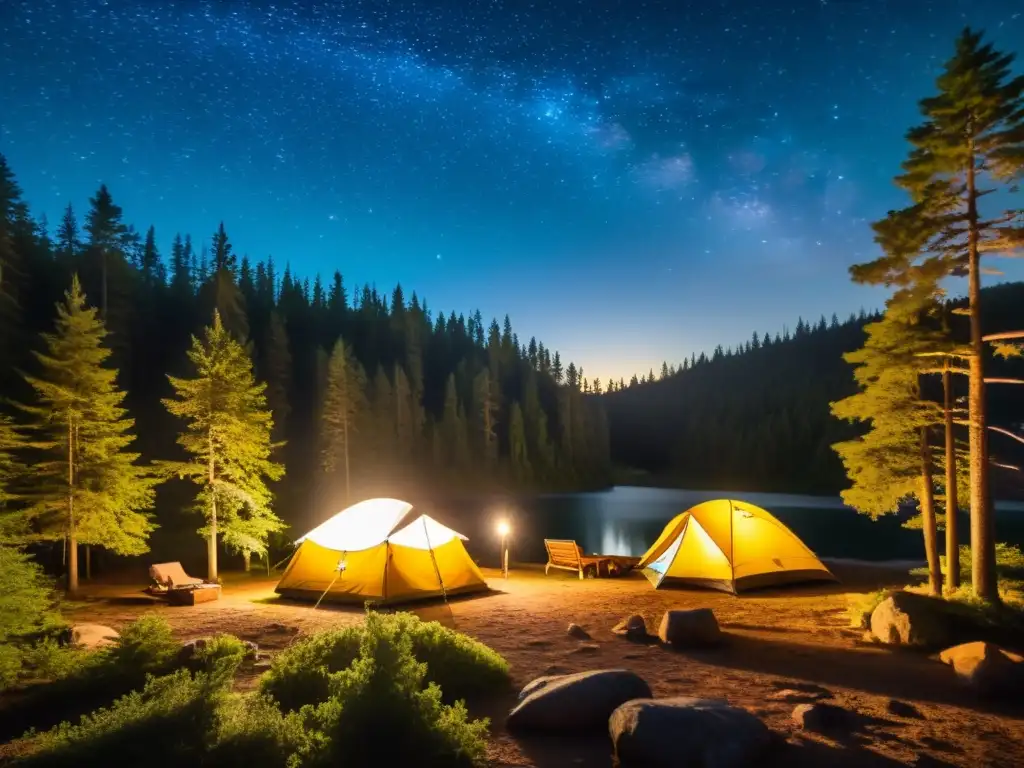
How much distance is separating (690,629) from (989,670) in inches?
166

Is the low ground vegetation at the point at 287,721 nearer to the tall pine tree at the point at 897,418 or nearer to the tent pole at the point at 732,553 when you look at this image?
the tent pole at the point at 732,553

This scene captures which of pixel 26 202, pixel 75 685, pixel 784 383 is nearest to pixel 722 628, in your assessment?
pixel 75 685

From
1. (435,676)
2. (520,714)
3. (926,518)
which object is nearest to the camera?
(520,714)

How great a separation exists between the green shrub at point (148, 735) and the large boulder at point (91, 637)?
20.9ft

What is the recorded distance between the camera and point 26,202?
202 ft

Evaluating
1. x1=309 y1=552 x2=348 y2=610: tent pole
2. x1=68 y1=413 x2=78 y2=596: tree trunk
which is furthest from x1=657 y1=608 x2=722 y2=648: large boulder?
x1=68 y1=413 x2=78 y2=596: tree trunk

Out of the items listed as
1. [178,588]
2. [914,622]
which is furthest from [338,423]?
[914,622]

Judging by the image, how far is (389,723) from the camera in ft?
19.5

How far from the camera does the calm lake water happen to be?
40.4m

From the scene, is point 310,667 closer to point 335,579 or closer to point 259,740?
point 259,740

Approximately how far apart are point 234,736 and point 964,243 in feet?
51.7

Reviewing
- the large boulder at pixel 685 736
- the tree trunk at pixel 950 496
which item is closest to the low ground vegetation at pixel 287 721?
the large boulder at pixel 685 736

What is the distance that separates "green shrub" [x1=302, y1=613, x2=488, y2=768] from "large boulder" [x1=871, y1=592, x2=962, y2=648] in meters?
8.46

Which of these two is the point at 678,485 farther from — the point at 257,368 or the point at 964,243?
the point at 964,243
